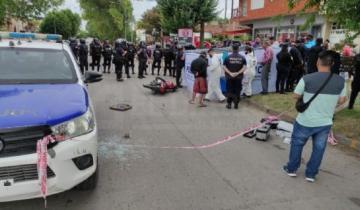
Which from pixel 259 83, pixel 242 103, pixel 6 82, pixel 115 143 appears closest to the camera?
pixel 6 82

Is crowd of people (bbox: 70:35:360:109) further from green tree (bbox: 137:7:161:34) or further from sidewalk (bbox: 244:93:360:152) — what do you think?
green tree (bbox: 137:7:161:34)

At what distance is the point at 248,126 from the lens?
8.16 m

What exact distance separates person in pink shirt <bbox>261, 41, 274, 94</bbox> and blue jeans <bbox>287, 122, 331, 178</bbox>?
22.8ft

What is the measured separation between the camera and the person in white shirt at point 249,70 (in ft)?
36.6

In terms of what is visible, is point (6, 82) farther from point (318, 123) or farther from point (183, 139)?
A: point (318, 123)

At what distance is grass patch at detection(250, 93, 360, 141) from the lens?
23.7 ft

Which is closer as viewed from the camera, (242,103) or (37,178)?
(37,178)

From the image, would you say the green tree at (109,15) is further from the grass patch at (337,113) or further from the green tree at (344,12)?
the green tree at (344,12)

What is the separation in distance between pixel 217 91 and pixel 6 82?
753cm

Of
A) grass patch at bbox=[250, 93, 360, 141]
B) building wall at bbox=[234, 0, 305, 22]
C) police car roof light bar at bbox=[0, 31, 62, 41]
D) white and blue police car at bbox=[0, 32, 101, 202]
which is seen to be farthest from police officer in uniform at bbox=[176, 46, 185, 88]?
building wall at bbox=[234, 0, 305, 22]

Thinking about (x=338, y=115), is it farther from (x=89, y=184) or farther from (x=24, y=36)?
(x=24, y=36)

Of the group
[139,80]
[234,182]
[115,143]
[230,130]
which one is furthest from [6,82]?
[139,80]

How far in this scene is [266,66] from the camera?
11.7 metres

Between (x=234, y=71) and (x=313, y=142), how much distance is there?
518 centimetres
